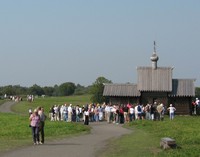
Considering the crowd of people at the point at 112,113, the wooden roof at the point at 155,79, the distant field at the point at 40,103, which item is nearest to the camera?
the crowd of people at the point at 112,113

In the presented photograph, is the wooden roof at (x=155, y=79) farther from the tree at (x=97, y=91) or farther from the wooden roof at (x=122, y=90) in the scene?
the tree at (x=97, y=91)

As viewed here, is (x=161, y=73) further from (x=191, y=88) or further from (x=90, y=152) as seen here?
(x=90, y=152)

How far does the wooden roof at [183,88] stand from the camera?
66.4 metres

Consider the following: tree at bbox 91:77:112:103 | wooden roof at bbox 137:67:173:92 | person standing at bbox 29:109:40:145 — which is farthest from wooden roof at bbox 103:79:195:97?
person standing at bbox 29:109:40:145

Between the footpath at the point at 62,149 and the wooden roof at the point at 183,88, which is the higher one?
the wooden roof at the point at 183,88

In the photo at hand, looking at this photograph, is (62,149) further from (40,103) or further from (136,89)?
(40,103)

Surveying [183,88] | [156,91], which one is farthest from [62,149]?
[183,88]

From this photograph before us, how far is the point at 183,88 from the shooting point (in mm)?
67125

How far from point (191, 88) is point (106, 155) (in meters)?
46.7

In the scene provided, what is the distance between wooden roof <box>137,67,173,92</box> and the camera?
220ft

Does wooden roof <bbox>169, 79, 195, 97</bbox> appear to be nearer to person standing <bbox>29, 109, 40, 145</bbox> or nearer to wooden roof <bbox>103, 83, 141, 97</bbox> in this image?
wooden roof <bbox>103, 83, 141, 97</bbox>

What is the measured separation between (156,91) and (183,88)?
3428 mm

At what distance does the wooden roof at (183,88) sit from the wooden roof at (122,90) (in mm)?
4541

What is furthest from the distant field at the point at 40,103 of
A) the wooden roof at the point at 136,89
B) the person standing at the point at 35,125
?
the person standing at the point at 35,125
